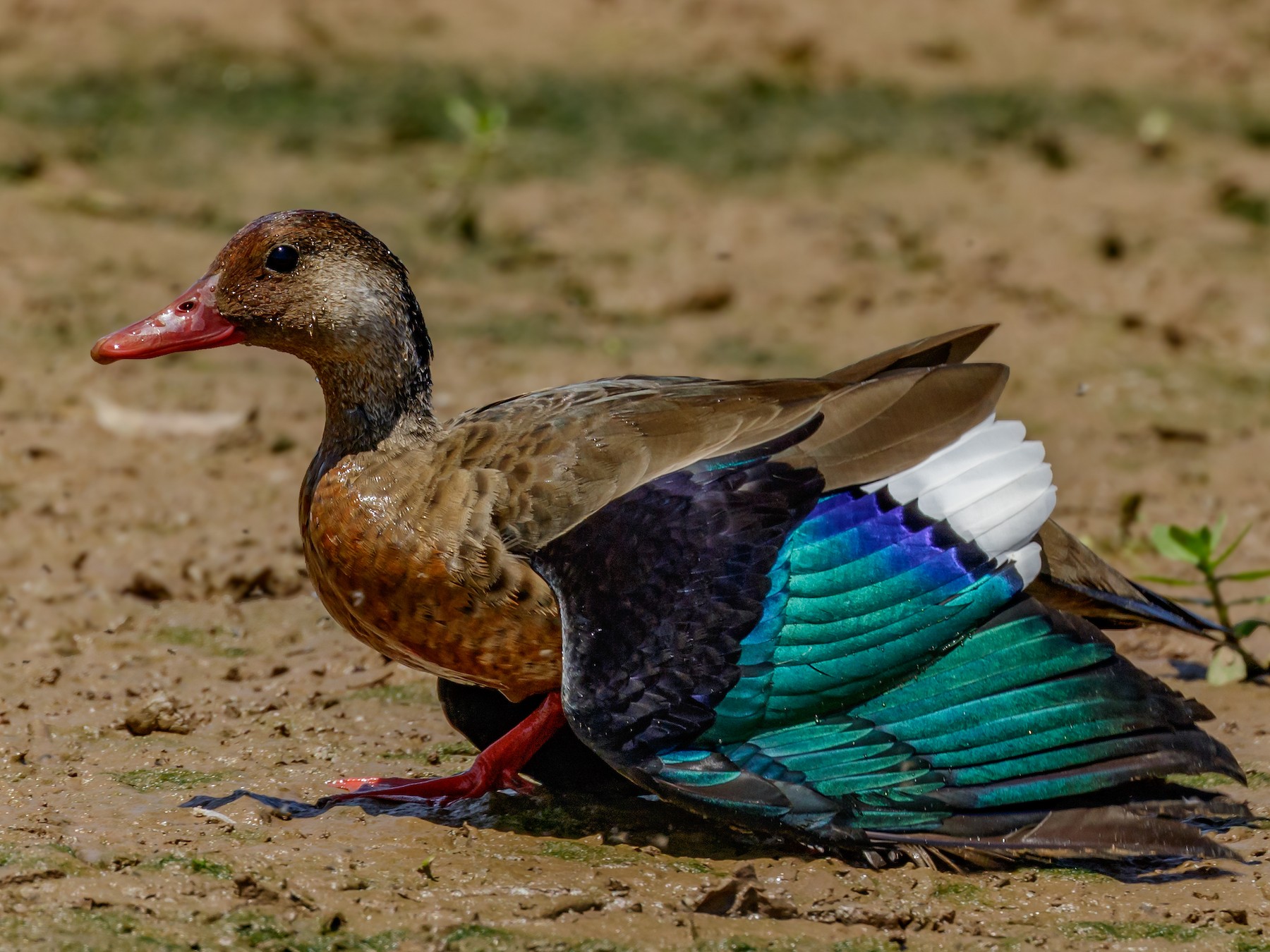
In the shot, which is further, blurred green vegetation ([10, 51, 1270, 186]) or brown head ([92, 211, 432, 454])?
blurred green vegetation ([10, 51, 1270, 186])

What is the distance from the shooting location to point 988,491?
12.9ft

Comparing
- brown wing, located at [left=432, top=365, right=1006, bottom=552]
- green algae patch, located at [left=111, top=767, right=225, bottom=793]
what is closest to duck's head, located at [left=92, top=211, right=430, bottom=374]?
brown wing, located at [left=432, top=365, right=1006, bottom=552]

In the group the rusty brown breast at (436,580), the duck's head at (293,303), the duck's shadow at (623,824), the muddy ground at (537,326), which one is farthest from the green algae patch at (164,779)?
the duck's head at (293,303)

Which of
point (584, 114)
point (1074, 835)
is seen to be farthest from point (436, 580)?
point (584, 114)

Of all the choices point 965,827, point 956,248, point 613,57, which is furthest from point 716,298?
point 965,827

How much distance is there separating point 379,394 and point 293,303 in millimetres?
316

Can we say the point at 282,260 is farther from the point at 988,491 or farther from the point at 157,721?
the point at 988,491

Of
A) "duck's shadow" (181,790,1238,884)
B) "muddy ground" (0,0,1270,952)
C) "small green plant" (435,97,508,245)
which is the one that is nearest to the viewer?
"muddy ground" (0,0,1270,952)

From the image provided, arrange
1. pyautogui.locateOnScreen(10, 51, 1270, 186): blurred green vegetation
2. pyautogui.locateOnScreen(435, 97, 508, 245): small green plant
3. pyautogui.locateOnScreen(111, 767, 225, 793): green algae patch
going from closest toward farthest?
pyautogui.locateOnScreen(111, 767, 225, 793): green algae patch
pyautogui.locateOnScreen(435, 97, 508, 245): small green plant
pyautogui.locateOnScreen(10, 51, 1270, 186): blurred green vegetation

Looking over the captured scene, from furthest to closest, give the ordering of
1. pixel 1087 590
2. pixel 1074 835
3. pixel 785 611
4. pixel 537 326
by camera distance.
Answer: pixel 537 326 < pixel 1087 590 < pixel 785 611 < pixel 1074 835

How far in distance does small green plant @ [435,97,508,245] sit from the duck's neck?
3471 mm

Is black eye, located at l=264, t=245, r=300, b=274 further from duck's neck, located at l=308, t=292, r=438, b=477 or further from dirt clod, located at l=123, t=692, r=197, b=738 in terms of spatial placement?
dirt clod, located at l=123, t=692, r=197, b=738

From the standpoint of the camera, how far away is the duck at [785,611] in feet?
12.1

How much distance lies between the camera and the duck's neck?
4.39m
